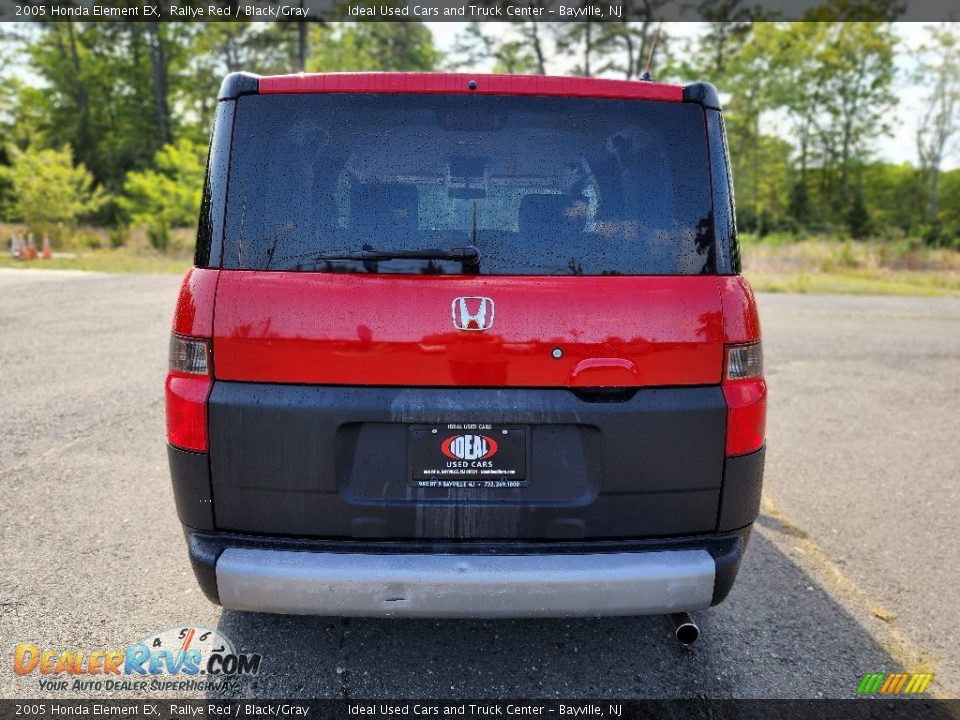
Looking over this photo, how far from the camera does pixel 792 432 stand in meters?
5.84

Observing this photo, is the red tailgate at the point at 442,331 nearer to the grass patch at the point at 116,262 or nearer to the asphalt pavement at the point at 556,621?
the asphalt pavement at the point at 556,621

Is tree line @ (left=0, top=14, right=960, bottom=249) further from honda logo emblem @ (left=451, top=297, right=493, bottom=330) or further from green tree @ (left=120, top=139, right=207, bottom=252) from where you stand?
honda logo emblem @ (left=451, top=297, right=493, bottom=330)

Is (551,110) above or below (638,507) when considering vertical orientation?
above

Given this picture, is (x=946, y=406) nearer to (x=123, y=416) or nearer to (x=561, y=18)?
(x=123, y=416)

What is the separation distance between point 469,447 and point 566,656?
1048mm

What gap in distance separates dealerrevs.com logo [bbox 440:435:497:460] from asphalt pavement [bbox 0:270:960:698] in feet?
2.91

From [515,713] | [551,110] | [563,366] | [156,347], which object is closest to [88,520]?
[515,713]

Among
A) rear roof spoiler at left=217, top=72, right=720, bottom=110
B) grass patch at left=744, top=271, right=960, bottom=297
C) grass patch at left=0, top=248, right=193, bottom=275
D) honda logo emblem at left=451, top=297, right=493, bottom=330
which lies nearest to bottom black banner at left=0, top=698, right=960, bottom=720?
honda logo emblem at left=451, top=297, right=493, bottom=330

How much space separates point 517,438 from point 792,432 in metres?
4.46

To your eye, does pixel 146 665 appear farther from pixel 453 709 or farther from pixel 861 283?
pixel 861 283

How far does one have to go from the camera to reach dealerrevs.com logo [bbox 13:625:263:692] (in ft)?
8.05

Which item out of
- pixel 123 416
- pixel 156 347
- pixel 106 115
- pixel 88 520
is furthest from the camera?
pixel 106 115

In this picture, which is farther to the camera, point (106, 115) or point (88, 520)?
point (106, 115)

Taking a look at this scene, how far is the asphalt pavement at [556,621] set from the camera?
2516 mm
